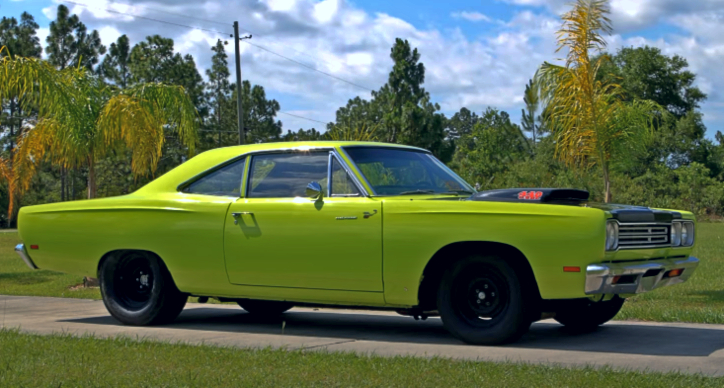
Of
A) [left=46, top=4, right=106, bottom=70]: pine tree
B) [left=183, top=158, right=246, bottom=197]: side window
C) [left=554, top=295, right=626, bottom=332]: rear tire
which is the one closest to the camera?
[left=554, top=295, right=626, bottom=332]: rear tire

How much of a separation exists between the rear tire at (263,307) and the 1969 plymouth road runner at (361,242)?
0.04 metres

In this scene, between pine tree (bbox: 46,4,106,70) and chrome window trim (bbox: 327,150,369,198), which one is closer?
chrome window trim (bbox: 327,150,369,198)

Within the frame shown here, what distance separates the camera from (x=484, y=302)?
687 cm

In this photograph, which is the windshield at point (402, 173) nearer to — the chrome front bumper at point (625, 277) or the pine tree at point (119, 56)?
the chrome front bumper at point (625, 277)

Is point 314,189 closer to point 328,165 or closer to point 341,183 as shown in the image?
point 341,183

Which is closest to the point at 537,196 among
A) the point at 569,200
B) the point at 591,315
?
the point at 569,200

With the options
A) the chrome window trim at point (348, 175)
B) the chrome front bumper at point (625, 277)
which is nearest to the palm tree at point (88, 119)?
the chrome window trim at point (348, 175)

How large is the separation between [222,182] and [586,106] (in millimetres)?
6991

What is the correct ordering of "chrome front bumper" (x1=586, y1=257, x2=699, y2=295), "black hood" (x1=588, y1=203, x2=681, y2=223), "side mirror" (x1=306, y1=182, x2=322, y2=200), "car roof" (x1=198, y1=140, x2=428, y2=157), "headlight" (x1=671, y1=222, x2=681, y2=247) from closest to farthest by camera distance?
"chrome front bumper" (x1=586, y1=257, x2=699, y2=295) → "black hood" (x1=588, y1=203, x2=681, y2=223) → "headlight" (x1=671, y1=222, x2=681, y2=247) → "side mirror" (x1=306, y1=182, x2=322, y2=200) → "car roof" (x1=198, y1=140, x2=428, y2=157)

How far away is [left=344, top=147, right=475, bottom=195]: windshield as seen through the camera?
7499 mm

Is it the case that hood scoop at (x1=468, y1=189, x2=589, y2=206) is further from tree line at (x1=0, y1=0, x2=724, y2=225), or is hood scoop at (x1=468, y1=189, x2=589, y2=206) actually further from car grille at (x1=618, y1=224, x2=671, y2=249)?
tree line at (x1=0, y1=0, x2=724, y2=225)

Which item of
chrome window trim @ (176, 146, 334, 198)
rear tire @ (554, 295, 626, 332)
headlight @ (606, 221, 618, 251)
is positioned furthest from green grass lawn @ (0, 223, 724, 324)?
chrome window trim @ (176, 146, 334, 198)

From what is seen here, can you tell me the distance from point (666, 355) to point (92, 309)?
6.44 m

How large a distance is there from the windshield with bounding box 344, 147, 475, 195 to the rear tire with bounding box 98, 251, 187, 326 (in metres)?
2.19
